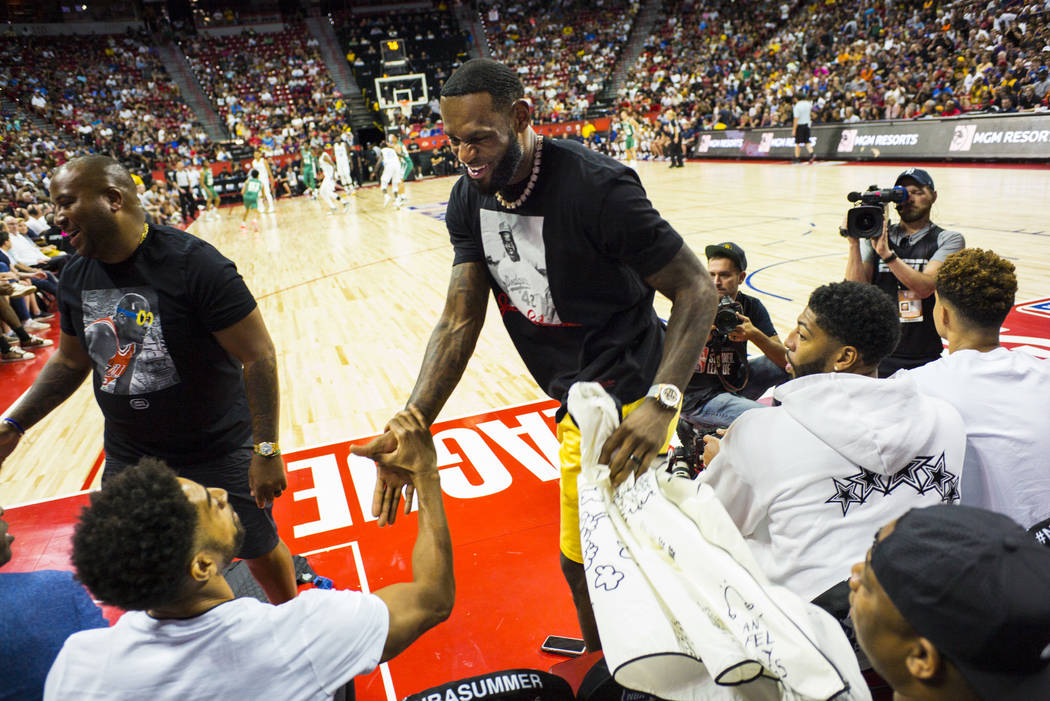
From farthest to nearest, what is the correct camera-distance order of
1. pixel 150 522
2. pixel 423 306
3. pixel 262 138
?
pixel 262 138 < pixel 423 306 < pixel 150 522

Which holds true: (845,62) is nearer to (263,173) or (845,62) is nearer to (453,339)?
(263,173)

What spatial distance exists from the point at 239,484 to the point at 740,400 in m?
2.21

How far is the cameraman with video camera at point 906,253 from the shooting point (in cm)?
340

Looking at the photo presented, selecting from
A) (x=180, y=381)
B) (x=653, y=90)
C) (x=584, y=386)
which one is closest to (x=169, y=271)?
(x=180, y=381)

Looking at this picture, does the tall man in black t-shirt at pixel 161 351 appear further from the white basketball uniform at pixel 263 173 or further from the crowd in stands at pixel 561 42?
the crowd in stands at pixel 561 42

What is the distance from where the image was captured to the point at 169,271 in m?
2.10

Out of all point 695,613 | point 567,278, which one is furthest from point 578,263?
point 695,613

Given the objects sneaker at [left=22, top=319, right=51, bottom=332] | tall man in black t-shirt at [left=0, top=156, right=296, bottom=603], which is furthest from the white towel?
sneaker at [left=22, top=319, right=51, bottom=332]

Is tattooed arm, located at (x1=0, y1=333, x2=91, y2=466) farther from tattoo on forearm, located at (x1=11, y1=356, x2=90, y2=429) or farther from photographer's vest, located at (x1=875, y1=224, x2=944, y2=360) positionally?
photographer's vest, located at (x1=875, y1=224, x2=944, y2=360)

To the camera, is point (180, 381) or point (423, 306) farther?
point (423, 306)

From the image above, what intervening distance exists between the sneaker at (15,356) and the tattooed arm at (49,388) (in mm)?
5495

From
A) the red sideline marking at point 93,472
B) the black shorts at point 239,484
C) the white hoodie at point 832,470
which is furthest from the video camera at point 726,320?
the red sideline marking at point 93,472

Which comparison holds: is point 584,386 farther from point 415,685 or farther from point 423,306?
point 423,306

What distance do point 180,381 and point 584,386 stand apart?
136cm
